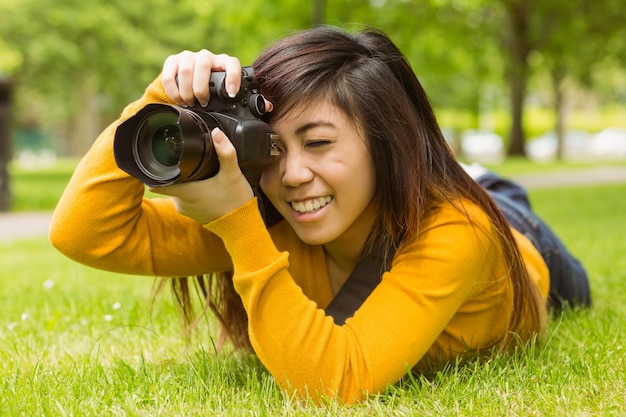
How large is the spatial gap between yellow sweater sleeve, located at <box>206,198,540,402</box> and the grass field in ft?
Answer: 0.27

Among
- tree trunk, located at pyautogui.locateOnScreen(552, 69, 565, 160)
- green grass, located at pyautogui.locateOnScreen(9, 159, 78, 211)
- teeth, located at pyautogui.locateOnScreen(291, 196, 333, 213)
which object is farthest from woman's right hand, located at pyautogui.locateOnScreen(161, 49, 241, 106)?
tree trunk, located at pyautogui.locateOnScreen(552, 69, 565, 160)

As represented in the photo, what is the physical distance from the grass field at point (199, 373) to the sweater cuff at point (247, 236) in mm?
359

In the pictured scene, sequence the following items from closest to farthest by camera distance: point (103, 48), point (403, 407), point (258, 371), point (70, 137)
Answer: point (403, 407) → point (258, 371) → point (103, 48) → point (70, 137)

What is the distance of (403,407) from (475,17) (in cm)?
1524

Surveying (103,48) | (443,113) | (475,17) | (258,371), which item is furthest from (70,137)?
(258,371)

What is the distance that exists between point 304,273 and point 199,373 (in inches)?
17.4

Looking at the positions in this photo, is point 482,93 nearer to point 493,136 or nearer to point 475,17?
point 493,136

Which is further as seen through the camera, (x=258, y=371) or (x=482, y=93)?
(x=482, y=93)

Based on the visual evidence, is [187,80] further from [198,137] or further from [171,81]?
[198,137]

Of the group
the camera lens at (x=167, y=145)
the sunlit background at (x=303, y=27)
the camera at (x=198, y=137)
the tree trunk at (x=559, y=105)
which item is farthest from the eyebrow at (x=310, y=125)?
the tree trunk at (x=559, y=105)

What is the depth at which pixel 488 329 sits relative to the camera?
8.07 feet

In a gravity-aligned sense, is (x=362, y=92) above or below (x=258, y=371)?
above

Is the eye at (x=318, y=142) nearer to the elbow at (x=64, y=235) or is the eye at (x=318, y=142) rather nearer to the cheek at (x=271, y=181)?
the cheek at (x=271, y=181)

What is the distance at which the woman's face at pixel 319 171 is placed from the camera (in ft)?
6.88
